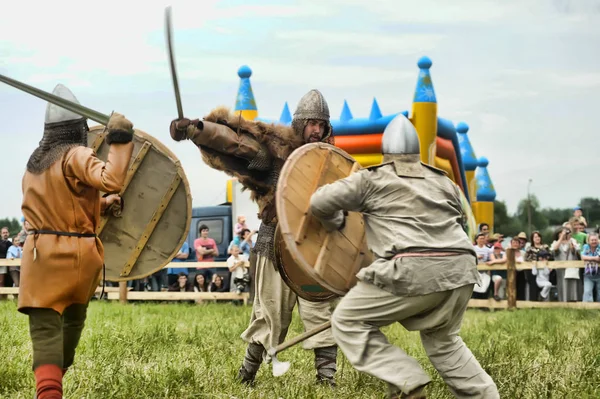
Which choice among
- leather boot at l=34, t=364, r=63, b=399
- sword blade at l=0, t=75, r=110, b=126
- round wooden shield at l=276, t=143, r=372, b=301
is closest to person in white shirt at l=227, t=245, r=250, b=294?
round wooden shield at l=276, t=143, r=372, b=301

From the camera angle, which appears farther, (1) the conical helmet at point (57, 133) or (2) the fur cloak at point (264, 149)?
(2) the fur cloak at point (264, 149)

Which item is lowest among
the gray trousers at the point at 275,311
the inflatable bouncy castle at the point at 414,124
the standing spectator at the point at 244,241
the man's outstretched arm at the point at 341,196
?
the gray trousers at the point at 275,311

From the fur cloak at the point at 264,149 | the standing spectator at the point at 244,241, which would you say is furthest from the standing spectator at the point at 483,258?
the fur cloak at the point at 264,149

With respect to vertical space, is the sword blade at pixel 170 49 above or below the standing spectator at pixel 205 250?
above

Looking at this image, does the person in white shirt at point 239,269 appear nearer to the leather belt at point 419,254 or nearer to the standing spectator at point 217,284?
the standing spectator at point 217,284

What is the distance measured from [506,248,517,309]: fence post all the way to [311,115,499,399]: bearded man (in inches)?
354

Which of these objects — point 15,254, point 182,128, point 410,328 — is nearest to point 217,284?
point 15,254

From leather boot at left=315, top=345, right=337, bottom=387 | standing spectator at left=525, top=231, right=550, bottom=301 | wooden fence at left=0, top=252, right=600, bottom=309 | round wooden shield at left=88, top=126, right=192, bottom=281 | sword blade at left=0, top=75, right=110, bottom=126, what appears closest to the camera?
sword blade at left=0, top=75, right=110, bottom=126

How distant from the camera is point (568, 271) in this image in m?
12.8

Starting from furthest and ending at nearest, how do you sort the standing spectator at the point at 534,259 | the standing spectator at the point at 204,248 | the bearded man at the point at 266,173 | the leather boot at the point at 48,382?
the standing spectator at the point at 204,248 → the standing spectator at the point at 534,259 → the bearded man at the point at 266,173 → the leather boot at the point at 48,382

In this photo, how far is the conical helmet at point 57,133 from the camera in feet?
15.4

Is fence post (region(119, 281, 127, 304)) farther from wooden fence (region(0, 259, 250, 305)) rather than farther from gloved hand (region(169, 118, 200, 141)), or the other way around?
gloved hand (region(169, 118, 200, 141))

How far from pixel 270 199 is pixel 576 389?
2010 millimetres

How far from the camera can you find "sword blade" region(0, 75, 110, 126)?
4.54 metres
